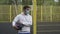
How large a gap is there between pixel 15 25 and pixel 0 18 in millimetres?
8304

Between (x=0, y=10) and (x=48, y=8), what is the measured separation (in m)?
2.98

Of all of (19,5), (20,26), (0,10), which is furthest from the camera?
(0,10)

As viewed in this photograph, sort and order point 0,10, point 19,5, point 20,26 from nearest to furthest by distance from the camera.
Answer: point 20,26, point 19,5, point 0,10

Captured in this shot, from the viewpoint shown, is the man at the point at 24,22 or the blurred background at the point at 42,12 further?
the blurred background at the point at 42,12

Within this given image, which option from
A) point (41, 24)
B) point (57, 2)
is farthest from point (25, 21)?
point (57, 2)

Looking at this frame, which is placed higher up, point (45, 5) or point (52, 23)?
point (45, 5)

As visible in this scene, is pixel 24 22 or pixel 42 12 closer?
pixel 24 22

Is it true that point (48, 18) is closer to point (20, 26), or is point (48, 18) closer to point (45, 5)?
point (45, 5)

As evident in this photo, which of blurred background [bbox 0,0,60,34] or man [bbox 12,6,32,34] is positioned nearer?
man [bbox 12,6,32,34]

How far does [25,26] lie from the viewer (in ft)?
19.0

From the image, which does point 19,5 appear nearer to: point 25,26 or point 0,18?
point 0,18

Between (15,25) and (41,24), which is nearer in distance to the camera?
(15,25)

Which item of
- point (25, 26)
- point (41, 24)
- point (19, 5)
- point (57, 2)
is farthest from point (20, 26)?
point (57, 2)

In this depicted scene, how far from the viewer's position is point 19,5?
12.7 m
